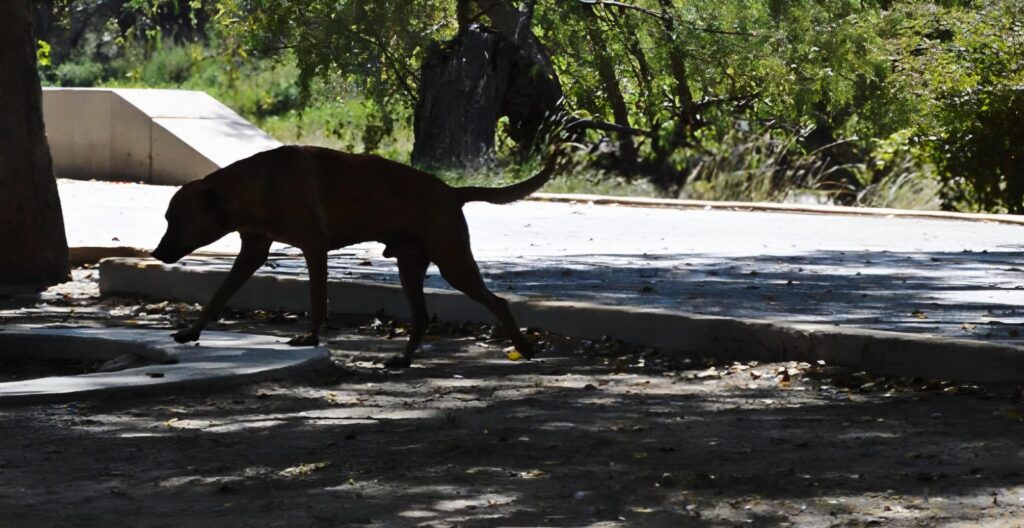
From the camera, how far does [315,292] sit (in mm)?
8789

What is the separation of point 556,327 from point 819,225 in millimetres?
7977

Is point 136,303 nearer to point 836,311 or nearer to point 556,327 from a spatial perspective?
point 556,327

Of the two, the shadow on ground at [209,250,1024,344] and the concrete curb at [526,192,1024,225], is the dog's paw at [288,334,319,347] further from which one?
the concrete curb at [526,192,1024,225]

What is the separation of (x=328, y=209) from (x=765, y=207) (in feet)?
36.9

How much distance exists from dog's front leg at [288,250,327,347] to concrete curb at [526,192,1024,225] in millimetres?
10130

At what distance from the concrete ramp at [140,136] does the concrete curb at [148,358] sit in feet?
42.5

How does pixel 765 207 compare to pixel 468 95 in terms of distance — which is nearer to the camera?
pixel 765 207

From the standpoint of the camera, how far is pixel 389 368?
866 cm

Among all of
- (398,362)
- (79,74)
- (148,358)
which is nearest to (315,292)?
(398,362)

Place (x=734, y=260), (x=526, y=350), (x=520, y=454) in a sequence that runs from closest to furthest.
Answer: (x=520, y=454), (x=526, y=350), (x=734, y=260)

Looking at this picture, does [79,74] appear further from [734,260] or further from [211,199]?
[211,199]

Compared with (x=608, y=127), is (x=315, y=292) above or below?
below

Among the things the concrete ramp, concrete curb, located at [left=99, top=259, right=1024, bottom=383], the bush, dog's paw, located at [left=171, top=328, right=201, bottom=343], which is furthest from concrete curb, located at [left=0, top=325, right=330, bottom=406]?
the bush

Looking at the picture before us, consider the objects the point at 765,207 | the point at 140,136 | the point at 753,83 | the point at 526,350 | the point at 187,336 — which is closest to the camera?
the point at 187,336
